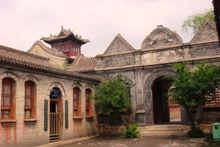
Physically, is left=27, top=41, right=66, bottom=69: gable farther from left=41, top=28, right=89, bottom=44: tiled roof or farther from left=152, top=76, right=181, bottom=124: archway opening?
left=152, top=76, right=181, bottom=124: archway opening

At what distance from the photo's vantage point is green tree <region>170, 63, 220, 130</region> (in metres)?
16.7

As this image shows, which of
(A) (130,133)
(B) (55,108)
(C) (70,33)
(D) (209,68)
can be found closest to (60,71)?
(B) (55,108)

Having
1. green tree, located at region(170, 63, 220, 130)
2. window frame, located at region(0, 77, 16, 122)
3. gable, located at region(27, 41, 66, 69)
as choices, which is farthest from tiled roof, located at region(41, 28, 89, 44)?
window frame, located at region(0, 77, 16, 122)

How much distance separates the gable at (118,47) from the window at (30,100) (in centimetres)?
818

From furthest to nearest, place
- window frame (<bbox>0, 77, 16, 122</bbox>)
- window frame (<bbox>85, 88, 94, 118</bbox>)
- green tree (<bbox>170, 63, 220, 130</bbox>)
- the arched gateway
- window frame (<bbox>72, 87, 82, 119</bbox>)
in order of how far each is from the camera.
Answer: window frame (<bbox>85, 88, 94, 118</bbox>)
window frame (<bbox>72, 87, 82, 119</bbox>)
green tree (<bbox>170, 63, 220, 130</bbox>)
the arched gateway
window frame (<bbox>0, 77, 16, 122</bbox>)

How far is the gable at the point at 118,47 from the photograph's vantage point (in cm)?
2173

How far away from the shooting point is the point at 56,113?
666 inches

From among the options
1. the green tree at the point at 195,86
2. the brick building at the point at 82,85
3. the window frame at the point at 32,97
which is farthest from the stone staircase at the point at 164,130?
the window frame at the point at 32,97

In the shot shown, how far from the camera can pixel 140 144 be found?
15.6 meters

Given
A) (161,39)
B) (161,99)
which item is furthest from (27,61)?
(161,99)

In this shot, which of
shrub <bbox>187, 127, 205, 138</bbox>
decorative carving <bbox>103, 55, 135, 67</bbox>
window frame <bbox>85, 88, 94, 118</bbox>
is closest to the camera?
shrub <bbox>187, 127, 205, 138</bbox>

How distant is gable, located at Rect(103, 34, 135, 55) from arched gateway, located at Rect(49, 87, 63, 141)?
623 centimetres

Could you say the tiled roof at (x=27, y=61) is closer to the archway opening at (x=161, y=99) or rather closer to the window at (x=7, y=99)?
the window at (x=7, y=99)

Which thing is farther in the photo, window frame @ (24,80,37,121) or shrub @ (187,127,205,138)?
shrub @ (187,127,205,138)
